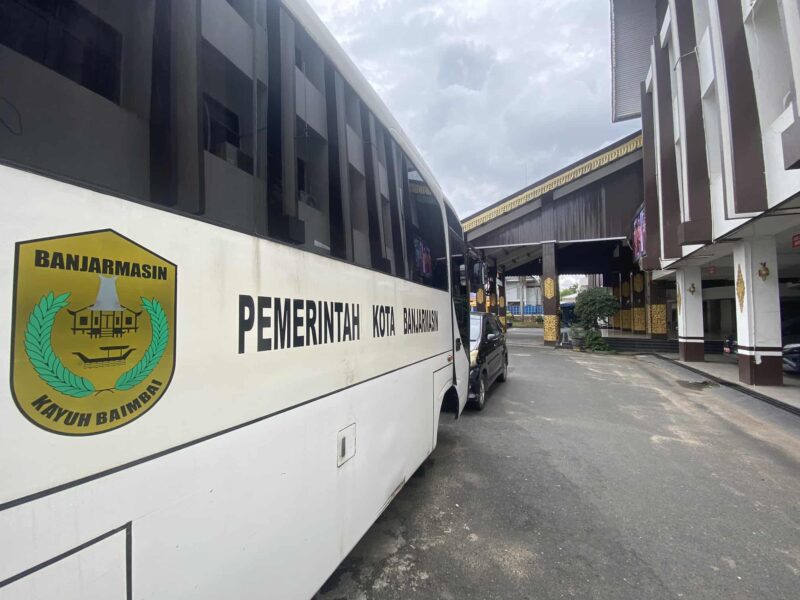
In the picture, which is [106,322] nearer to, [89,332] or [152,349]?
[89,332]

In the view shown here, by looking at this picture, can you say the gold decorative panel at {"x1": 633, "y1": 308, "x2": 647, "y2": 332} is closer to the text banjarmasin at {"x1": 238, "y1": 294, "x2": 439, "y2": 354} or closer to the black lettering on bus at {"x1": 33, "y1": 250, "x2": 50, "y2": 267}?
the text banjarmasin at {"x1": 238, "y1": 294, "x2": 439, "y2": 354}

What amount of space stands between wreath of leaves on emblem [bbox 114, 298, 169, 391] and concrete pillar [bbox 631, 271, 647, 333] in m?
25.2

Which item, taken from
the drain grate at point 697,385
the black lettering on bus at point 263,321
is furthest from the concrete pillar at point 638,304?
the black lettering on bus at point 263,321

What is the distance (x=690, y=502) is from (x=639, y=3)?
19.8m

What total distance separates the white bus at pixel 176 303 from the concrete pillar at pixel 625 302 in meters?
26.4

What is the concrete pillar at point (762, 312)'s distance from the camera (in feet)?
28.5

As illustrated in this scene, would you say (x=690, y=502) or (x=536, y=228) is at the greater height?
(x=536, y=228)

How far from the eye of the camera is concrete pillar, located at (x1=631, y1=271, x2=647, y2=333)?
22.3m

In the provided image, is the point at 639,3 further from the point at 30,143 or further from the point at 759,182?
the point at 30,143

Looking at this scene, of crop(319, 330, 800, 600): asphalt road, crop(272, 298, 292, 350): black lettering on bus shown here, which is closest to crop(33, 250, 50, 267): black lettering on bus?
crop(272, 298, 292, 350): black lettering on bus

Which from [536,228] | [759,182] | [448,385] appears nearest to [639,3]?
[536,228]

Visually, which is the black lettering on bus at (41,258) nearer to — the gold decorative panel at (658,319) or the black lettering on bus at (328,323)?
the black lettering on bus at (328,323)

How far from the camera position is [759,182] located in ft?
22.0

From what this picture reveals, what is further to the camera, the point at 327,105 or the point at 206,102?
the point at 327,105
